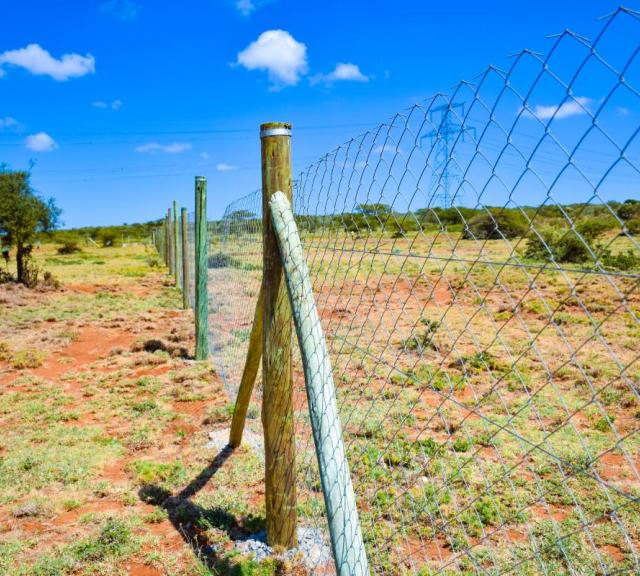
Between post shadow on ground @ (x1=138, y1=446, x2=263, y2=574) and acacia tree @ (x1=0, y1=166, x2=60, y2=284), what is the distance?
47.1ft

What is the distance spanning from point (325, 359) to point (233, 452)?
273cm

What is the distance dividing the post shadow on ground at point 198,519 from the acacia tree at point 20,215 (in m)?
14.4

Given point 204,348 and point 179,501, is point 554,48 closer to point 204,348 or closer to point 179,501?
point 179,501

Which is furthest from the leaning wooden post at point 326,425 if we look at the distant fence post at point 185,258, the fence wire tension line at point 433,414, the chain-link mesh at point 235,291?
the distant fence post at point 185,258

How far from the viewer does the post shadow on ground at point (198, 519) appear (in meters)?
3.15

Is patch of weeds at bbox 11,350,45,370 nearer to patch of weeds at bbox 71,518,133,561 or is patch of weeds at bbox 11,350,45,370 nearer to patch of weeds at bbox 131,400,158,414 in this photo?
patch of weeds at bbox 131,400,158,414

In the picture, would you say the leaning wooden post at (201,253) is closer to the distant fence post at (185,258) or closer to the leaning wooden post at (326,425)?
the distant fence post at (185,258)

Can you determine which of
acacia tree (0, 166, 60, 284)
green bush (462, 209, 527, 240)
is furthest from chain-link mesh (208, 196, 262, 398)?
acacia tree (0, 166, 60, 284)

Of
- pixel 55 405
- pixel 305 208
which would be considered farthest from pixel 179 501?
pixel 55 405

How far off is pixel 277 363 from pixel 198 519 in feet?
4.63

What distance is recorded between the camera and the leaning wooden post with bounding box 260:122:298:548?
2.79 meters

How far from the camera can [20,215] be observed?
16141 mm

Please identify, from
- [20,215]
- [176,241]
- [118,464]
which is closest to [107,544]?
[118,464]

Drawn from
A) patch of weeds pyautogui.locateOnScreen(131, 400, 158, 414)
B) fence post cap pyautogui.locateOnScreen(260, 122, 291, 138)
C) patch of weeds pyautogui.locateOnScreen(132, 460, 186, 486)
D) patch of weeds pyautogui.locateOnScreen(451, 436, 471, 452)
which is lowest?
patch of weeds pyautogui.locateOnScreen(132, 460, 186, 486)
